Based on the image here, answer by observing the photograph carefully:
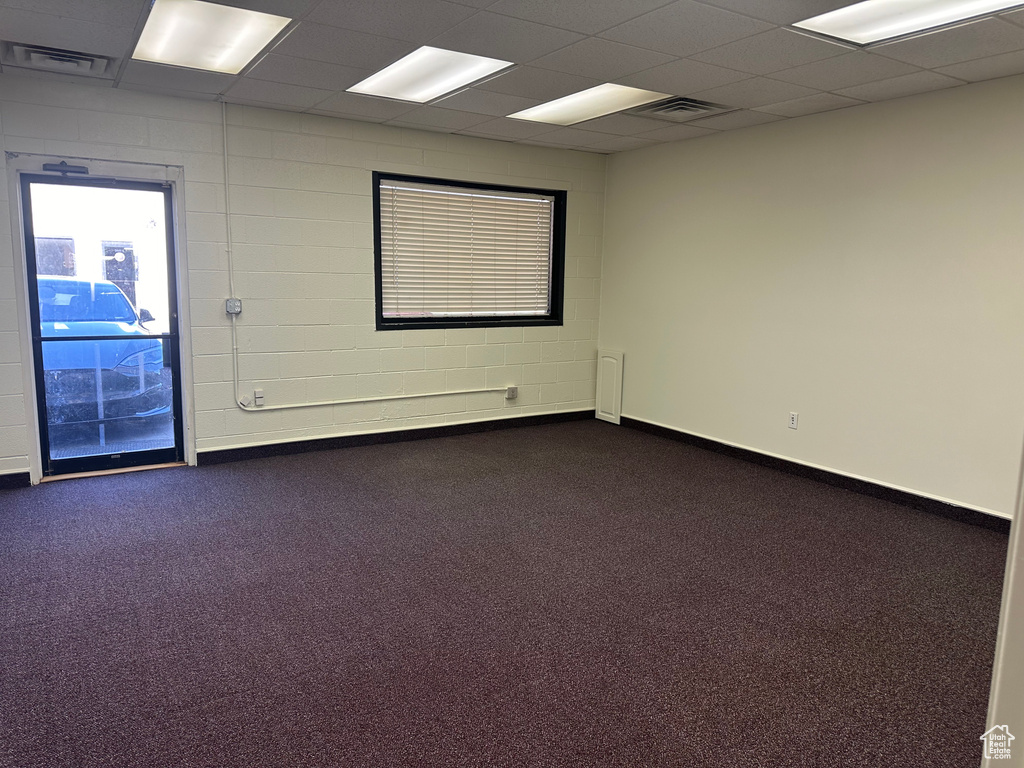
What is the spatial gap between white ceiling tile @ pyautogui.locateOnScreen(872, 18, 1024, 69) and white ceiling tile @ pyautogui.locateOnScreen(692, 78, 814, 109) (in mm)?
645

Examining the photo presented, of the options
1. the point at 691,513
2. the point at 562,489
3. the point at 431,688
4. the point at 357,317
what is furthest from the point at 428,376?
the point at 431,688

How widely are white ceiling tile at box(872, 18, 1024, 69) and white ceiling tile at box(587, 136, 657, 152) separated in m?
2.34

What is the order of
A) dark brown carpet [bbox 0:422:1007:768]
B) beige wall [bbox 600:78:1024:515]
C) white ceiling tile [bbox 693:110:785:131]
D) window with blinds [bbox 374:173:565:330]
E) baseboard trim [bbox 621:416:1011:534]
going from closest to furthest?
dark brown carpet [bbox 0:422:1007:768] < beige wall [bbox 600:78:1024:515] < baseboard trim [bbox 621:416:1011:534] < white ceiling tile [bbox 693:110:785:131] < window with blinds [bbox 374:173:565:330]

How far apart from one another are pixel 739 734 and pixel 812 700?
0.35 metres

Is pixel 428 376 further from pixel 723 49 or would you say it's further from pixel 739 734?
pixel 739 734

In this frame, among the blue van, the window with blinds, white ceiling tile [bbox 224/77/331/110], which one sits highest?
white ceiling tile [bbox 224/77/331/110]

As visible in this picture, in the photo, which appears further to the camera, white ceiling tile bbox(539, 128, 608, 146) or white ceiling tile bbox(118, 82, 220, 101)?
white ceiling tile bbox(539, 128, 608, 146)

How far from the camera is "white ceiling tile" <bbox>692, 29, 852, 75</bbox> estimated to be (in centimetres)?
326

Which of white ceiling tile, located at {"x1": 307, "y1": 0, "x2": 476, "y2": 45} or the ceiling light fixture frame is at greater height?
the ceiling light fixture frame

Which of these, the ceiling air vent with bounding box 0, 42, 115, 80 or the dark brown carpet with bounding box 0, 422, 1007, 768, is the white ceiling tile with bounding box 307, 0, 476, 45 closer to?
the ceiling air vent with bounding box 0, 42, 115, 80

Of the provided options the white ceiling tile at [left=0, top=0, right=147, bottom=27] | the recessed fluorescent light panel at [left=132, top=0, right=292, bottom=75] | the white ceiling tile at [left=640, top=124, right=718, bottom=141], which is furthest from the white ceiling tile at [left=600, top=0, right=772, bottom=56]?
the white ceiling tile at [left=0, top=0, right=147, bottom=27]

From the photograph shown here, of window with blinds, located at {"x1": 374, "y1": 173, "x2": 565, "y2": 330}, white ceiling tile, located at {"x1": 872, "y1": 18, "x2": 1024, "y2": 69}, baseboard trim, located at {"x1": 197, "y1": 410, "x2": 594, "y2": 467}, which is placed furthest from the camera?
window with blinds, located at {"x1": 374, "y1": 173, "x2": 565, "y2": 330}

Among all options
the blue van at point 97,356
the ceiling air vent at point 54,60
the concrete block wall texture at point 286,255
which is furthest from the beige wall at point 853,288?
the ceiling air vent at point 54,60

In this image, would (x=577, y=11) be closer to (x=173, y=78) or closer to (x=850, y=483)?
(x=173, y=78)
